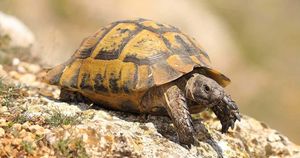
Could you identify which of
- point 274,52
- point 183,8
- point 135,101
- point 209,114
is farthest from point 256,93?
point 135,101

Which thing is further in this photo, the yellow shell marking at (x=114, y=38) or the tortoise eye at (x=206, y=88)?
the yellow shell marking at (x=114, y=38)

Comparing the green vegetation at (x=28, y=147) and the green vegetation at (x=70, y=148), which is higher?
the green vegetation at (x=70, y=148)

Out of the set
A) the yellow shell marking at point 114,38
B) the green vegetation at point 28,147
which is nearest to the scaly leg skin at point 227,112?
the yellow shell marking at point 114,38

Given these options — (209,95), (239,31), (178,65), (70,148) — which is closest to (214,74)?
(178,65)

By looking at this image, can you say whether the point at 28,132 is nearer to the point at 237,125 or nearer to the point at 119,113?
the point at 119,113

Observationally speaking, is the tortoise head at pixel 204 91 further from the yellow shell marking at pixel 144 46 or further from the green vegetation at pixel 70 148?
the green vegetation at pixel 70 148

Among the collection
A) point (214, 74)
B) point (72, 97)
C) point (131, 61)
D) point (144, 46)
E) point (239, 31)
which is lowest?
point (239, 31)

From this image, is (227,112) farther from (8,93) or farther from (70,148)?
(8,93)
